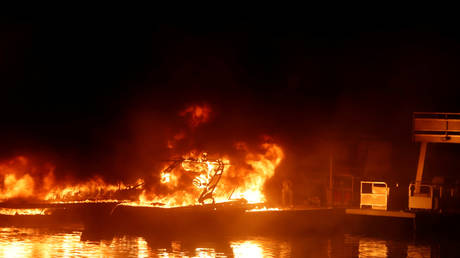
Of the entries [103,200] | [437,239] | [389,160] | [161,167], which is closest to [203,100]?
[161,167]

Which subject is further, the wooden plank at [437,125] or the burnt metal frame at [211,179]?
the wooden plank at [437,125]

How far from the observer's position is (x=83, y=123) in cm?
3588

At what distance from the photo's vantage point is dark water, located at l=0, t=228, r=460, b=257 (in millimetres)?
21141

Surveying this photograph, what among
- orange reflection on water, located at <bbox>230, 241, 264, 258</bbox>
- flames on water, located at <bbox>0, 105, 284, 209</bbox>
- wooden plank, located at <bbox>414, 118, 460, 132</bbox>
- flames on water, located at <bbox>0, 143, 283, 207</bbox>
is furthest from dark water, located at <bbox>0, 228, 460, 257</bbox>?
wooden plank, located at <bbox>414, 118, 460, 132</bbox>

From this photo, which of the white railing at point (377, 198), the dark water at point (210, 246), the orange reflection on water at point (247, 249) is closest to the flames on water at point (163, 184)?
the dark water at point (210, 246)

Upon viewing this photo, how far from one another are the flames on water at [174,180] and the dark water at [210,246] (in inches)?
127

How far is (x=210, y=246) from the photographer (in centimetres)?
2311

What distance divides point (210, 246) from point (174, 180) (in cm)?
553

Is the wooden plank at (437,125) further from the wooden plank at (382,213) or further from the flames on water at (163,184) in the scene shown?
the flames on water at (163,184)

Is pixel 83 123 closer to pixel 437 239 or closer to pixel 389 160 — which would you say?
pixel 389 160

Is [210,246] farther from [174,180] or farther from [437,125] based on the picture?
[437,125]

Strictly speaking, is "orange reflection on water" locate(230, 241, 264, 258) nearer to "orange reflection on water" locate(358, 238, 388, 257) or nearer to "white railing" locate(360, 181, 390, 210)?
"orange reflection on water" locate(358, 238, 388, 257)

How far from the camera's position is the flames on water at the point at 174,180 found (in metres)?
27.6

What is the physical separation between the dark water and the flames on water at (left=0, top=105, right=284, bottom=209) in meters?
3.21
